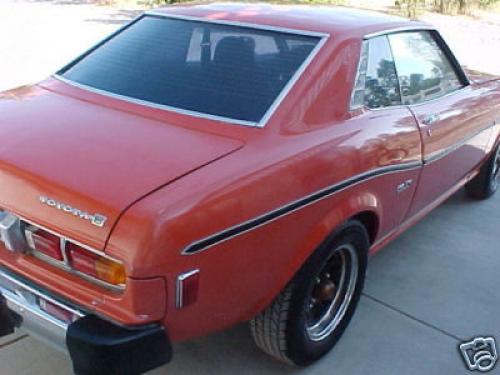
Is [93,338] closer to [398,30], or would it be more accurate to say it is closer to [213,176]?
[213,176]

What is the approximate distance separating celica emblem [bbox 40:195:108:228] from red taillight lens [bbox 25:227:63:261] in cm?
12

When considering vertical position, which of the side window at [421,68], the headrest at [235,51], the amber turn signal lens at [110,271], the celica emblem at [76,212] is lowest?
the amber turn signal lens at [110,271]

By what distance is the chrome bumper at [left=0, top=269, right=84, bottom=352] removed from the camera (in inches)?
76.4

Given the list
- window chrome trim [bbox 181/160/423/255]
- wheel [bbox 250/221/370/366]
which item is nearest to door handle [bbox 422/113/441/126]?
window chrome trim [bbox 181/160/423/255]

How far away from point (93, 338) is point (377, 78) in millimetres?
1836

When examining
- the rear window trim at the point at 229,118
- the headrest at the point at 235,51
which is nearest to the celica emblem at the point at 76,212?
the rear window trim at the point at 229,118

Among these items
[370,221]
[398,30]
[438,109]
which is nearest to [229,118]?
[370,221]

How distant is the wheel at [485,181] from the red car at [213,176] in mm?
1296

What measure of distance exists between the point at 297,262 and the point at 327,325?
629 millimetres

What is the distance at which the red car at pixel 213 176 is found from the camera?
1817mm

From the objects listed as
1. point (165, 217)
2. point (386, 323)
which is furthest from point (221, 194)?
point (386, 323)

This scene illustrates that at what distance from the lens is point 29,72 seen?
24.1 feet

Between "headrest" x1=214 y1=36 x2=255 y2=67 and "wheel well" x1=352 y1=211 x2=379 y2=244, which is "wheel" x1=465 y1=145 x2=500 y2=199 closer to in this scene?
"wheel well" x1=352 y1=211 x2=379 y2=244

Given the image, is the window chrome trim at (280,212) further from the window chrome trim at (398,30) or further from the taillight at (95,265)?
the window chrome trim at (398,30)
